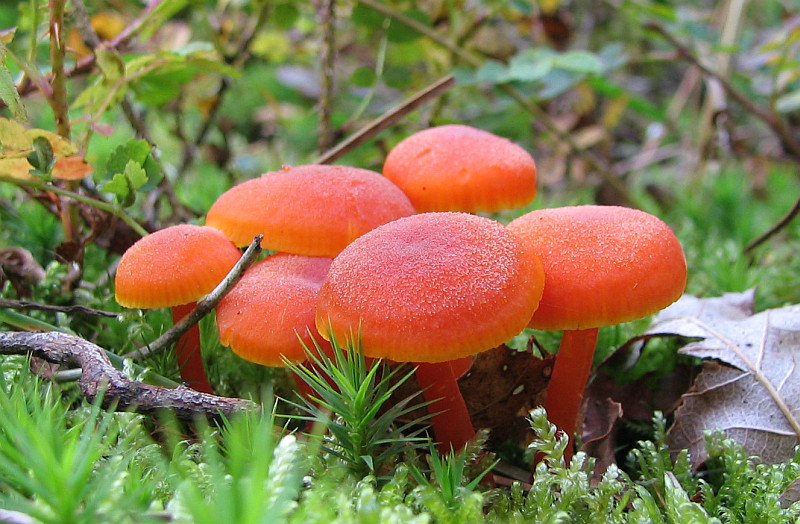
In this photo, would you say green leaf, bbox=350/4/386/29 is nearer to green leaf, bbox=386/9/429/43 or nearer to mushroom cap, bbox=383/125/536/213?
green leaf, bbox=386/9/429/43

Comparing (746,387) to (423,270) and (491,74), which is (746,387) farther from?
(491,74)

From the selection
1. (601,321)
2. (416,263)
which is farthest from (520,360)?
(416,263)

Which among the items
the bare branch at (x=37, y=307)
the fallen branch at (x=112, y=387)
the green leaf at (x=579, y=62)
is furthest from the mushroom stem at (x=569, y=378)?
the green leaf at (x=579, y=62)

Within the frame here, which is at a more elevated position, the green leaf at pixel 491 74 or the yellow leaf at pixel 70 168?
the green leaf at pixel 491 74

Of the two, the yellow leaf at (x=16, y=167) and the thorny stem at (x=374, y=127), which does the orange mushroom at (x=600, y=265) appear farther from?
the yellow leaf at (x=16, y=167)

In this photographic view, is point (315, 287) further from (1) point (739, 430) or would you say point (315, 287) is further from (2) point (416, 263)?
(1) point (739, 430)

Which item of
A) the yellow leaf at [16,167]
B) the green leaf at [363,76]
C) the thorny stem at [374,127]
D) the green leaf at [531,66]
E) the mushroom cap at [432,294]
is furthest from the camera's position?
the green leaf at [363,76]
